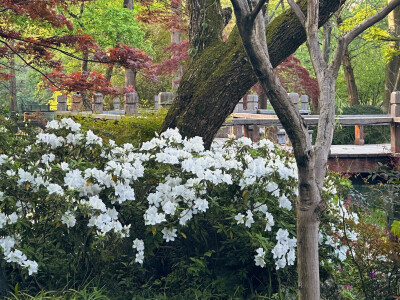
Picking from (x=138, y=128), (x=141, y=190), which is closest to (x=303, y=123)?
(x=141, y=190)

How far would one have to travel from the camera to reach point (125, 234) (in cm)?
→ 418

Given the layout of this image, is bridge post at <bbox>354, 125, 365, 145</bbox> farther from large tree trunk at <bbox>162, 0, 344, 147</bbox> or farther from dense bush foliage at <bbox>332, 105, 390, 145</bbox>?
large tree trunk at <bbox>162, 0, 344, 147</bbox>

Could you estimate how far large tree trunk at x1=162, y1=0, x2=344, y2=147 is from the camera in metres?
5.54

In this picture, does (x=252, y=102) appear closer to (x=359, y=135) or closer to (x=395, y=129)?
(x=359, y=135)

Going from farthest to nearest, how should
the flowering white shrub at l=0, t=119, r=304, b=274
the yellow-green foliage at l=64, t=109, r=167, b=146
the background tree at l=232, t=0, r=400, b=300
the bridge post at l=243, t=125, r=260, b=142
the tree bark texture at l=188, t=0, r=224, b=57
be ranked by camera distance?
the bridge post at l=243, t=125, r=260, b=142 < the yellow-green foliage at l=64, t=109, r=167, b=146 < the tree bark texture at l=188, t=0, r=224, b=57 < the flowering white shrub at l=0, t=119, r=304, b=274 < the background tree at l=232, t=0, r=400, b=300

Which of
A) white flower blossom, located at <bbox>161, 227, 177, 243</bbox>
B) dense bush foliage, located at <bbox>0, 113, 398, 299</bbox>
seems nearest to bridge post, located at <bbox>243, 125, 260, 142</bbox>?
dense bush foliage, located at <bbox>0, 113, 398, 299</bbox>

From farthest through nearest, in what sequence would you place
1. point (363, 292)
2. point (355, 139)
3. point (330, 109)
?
point (355, 139)
point (363, 292)
point (330, 109)

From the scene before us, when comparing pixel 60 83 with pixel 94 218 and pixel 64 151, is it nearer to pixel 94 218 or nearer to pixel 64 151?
pixel 64 151

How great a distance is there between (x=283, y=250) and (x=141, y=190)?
1380 mm

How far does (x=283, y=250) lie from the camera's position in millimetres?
4246

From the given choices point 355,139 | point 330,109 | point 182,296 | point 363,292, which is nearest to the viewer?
point 330,109

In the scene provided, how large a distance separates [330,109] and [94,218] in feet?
6.36

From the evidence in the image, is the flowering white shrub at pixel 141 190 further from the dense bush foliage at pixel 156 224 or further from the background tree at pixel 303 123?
the background tree at pixel 303 123

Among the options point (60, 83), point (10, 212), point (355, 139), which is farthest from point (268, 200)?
point (355, 139)
